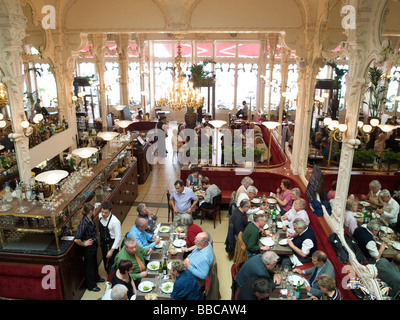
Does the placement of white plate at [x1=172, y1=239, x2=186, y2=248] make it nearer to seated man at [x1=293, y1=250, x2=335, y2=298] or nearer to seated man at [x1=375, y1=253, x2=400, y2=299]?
seated man at [x1=293, y1=250, x2=335, y2=298]

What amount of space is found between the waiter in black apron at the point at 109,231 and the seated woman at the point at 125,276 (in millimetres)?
1121

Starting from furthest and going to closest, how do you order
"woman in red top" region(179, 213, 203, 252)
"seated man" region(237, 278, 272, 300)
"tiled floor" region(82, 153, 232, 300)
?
"tiled floor" region(82, 153, 232, 300)
"woman in red top" region(179, 213, 203, 252)
"seated man" region(237, 278, 272, 300)

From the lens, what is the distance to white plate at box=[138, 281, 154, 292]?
175 inches

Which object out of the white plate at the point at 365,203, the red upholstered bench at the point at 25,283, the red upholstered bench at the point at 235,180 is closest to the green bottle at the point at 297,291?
the white plate at the point at 365,203

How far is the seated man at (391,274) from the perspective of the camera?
14.4 ft

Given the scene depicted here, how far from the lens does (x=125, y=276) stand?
436cm

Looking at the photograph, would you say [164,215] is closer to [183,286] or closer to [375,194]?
[183,286]

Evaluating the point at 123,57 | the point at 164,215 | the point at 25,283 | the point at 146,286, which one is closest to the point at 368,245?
the point at 146,286

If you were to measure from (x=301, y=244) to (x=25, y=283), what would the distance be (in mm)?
4367

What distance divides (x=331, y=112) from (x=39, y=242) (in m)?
13.3

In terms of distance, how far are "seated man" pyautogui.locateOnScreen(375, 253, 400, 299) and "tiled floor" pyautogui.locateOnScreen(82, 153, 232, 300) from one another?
2.33 metres

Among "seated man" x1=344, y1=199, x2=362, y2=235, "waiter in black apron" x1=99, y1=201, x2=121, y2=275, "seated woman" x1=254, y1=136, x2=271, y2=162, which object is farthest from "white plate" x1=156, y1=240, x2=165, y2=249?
"seated woman" x1=254, y1=136, x2=271, y2=162

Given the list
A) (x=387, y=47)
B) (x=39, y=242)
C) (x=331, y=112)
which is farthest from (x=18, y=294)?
(x=331, y=112)

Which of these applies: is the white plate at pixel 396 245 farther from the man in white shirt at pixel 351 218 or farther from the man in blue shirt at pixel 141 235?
the man in blue shirt at pixel 141 235
